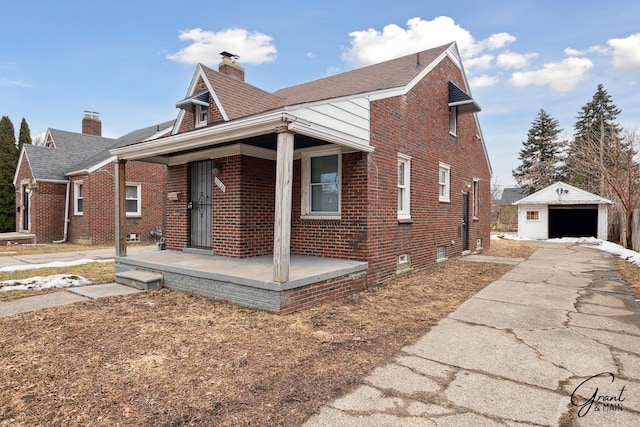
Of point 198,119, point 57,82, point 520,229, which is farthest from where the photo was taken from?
point 520,229

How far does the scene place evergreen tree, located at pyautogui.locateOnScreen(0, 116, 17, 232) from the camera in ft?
61.9

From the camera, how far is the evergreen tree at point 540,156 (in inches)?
1372

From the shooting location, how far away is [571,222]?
2509 cm

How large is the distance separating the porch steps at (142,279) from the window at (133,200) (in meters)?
10.1

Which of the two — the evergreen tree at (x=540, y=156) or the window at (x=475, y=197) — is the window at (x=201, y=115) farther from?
the evergreen tree at (x=540, y=156)

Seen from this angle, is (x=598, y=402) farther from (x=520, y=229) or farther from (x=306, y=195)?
(x=520, y=229)

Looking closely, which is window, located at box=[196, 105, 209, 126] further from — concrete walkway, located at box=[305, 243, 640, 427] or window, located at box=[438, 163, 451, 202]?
concrete walkway, located at box=[305, 243, 640, 427]

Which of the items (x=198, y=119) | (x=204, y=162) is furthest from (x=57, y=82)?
(x=204, y=162)

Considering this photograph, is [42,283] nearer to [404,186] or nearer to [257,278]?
[257,278]

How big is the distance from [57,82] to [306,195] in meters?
16.9

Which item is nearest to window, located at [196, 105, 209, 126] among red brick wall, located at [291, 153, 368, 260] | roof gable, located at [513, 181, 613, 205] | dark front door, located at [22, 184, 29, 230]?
red brick wall, located at [291, 153, 368, 260]

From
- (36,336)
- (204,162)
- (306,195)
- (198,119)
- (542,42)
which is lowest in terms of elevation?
(36,336)

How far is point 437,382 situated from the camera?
2.90 meters

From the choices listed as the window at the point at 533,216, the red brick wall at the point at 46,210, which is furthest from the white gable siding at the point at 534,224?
the red brick wall at the point at 46,210
